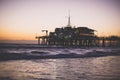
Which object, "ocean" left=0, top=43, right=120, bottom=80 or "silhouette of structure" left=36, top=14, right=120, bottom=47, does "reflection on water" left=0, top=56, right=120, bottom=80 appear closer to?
"ocean" left=0, top=43, right=120, bottom=80

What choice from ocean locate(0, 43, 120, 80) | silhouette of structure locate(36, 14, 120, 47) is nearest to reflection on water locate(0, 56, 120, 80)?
ocean locate(0, 43, 120, 80)

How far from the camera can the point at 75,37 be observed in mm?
43062

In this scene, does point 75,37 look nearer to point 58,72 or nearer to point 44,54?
point 44,54

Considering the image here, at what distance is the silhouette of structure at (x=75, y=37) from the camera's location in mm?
42844

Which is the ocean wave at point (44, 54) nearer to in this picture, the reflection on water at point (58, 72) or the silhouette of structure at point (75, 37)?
the reflection on water at point (58, 72)

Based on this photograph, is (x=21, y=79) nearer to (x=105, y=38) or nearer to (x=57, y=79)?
(x=57, y=79)

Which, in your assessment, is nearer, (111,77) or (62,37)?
(111,77)

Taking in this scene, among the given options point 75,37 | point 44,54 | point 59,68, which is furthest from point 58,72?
point 75,37

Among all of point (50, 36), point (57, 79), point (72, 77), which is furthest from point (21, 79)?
point (50, 36)

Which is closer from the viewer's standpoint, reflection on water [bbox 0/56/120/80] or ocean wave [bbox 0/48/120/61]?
reflection on water [bbox 0/56/120/80]

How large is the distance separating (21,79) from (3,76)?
0.69 metres

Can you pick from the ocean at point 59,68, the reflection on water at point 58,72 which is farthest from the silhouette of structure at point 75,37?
the reflection on water at point 58,72

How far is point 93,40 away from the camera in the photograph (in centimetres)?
4428

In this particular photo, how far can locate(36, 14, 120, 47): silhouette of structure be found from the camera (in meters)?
42.8
